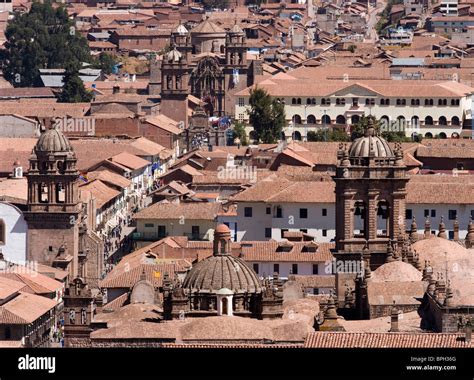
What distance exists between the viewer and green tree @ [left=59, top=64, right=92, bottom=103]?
147 meters

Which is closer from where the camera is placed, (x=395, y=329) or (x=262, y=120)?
(x=395, y=329)

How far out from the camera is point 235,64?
498ft

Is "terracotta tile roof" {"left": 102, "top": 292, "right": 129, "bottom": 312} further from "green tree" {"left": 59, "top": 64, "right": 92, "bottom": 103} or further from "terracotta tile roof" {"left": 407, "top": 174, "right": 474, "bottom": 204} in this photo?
"green tree" {"left": 59, "top": 64, "right": 92, "bottom": 103}

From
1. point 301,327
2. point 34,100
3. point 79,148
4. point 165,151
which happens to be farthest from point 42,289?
point 34,100

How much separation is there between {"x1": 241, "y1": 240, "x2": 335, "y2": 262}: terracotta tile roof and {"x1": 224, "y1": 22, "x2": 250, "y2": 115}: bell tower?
7478 cm

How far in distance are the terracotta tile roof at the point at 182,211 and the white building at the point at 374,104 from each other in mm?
41555

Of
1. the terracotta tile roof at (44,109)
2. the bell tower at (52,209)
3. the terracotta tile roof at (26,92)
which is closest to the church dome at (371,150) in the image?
the bell tower at (52,209)

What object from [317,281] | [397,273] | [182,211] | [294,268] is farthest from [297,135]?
[397,273]

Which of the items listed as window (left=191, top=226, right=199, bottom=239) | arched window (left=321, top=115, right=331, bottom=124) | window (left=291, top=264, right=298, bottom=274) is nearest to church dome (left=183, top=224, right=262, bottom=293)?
window (left=291, top=264, right=298, bottom=274)

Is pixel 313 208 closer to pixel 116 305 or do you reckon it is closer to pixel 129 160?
pixel 129 160

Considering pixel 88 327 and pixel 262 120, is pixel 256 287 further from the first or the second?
pixel 262 120

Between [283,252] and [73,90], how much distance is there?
7726 centimetres
